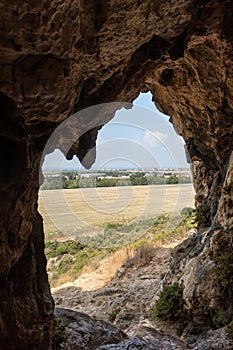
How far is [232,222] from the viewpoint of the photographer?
6.56 m

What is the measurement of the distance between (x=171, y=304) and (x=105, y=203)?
873 cm

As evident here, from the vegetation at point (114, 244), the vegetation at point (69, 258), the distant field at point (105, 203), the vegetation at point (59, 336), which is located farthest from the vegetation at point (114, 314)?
the distant field at point (105, 203)

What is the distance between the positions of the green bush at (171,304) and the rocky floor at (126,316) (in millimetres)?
183

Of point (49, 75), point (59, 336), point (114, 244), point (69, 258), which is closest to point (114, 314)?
point (59, 336)

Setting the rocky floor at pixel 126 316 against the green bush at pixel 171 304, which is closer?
the rocky floor at pixel 126 316

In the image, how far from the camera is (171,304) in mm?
7074

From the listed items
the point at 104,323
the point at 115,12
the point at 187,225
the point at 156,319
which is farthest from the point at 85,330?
the point at 187,225

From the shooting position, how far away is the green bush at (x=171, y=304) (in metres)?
6.90

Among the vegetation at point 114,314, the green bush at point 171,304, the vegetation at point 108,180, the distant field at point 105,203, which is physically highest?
the vegetation at point 108,180

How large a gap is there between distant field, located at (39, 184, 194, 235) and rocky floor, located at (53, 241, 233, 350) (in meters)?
3.02

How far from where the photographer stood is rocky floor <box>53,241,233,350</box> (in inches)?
174

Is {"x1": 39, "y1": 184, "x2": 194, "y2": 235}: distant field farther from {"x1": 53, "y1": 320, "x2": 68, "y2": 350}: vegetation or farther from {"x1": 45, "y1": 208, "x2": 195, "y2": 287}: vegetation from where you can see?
{"x1": 53, "y1": 320, "x2": 68, "y2": 350}: vegetation

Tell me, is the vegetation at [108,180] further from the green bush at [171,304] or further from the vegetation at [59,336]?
the vegetation at [59,336]

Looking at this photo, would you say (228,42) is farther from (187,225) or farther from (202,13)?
(187,225)
